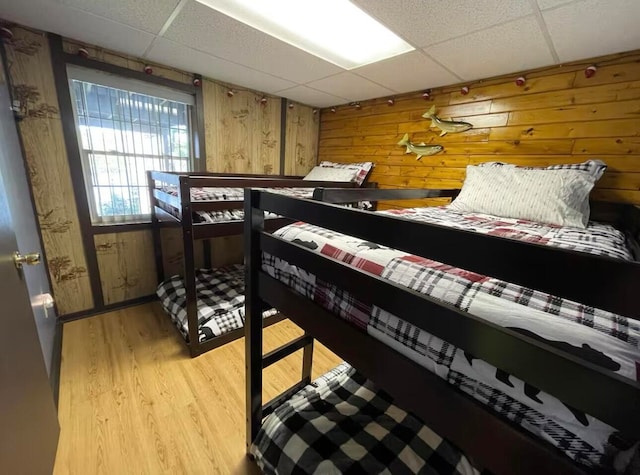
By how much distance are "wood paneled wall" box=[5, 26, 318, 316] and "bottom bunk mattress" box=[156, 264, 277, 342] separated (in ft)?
0.98

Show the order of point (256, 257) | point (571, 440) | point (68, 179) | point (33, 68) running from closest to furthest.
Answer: point (571, 440) < point (256, 257) < point (33, 68) < point (68, 179)

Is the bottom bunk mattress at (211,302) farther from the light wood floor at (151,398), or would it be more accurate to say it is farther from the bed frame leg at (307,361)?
the bed frame leg at (307,361)

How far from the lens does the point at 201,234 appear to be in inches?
71.4

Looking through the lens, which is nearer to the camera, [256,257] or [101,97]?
[256,257]

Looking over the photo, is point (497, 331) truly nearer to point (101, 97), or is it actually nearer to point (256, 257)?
point (256, 257)

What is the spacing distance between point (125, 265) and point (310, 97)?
244cm

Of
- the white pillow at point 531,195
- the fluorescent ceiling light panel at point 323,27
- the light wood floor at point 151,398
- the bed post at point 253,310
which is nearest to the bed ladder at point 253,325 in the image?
the bed post at point 253,310

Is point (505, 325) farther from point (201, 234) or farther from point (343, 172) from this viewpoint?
point (343, 172)

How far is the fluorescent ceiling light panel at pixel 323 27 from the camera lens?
1383mm

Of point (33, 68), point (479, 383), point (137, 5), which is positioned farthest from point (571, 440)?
point (33, 68)

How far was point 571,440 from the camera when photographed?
429mm

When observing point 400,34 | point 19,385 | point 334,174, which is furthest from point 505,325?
point 334,174

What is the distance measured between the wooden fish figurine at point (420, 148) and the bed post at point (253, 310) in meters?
2.02

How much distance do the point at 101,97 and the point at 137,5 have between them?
3.30 feet
